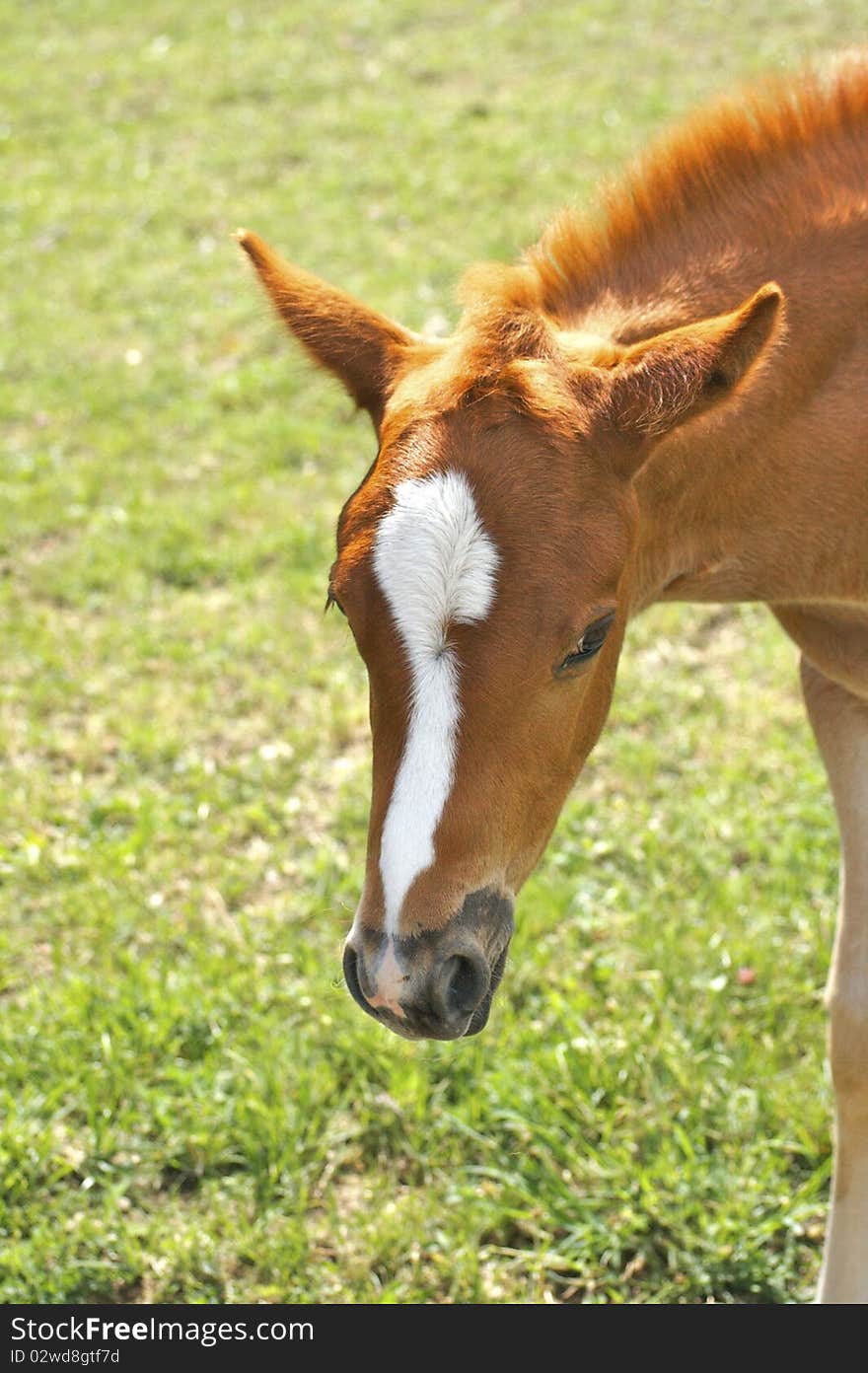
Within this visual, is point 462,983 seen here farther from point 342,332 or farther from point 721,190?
point 721,190

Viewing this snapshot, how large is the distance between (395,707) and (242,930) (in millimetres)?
1963

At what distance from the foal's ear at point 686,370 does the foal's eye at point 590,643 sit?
0.95 ft

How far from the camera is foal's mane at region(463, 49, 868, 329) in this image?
272 centimetres

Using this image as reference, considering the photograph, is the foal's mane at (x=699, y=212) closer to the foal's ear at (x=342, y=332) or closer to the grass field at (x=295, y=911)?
the foal's ear at (x=342, y=332)

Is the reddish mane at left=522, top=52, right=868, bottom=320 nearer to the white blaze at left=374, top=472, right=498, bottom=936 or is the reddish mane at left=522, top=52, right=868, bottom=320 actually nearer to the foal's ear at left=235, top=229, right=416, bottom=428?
the foal's ear at left=235, top=229, right=416, bottom=428

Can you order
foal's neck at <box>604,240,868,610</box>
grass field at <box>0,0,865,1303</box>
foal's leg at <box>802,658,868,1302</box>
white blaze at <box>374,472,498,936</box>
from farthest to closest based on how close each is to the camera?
grass field at <box>0,0,865,1303</box>
foal's leg at <box>802,658,868,1302</box>
foal's neck at <box>604,240,868,610</box>
white blaze at <box>374,472,498,936</box>

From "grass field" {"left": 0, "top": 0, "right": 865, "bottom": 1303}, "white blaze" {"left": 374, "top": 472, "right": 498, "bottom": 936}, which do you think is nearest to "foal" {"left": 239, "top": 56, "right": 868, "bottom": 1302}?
"white blaze" {"left": 374, "top": 472, "right": 498, "bottom": 936}

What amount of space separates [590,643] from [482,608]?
9.6 inches

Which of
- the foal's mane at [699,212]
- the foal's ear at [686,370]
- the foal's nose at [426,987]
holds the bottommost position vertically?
the foal's nose at [426,987]

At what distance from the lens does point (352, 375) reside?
2623mm

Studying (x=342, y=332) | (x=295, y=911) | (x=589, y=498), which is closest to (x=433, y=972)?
(x=589, y=498)

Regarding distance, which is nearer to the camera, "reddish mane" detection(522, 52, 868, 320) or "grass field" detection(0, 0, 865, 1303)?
"reddish mane" detection(522, 52, 868, 320)

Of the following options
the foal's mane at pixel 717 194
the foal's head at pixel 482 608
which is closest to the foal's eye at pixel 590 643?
the foal's head at pixel 482 608

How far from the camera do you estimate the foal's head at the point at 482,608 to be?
2.15 metres
